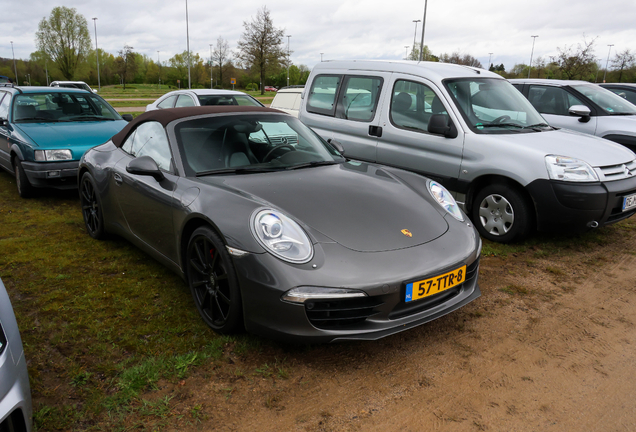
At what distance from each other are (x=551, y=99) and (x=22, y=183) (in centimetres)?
774

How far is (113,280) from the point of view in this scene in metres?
3.89

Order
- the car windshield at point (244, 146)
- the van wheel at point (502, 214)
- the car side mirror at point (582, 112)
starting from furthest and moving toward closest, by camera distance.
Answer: the car side mirror at point (582, 112), the van wheel at point (502, 214), the car windshield at point (244, 146)

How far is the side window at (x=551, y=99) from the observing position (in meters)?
7.25

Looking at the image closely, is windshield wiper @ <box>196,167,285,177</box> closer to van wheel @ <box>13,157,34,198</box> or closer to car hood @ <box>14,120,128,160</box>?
car hood @ <box>14,120,128,160</box>

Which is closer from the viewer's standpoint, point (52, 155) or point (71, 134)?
point (52, 155)

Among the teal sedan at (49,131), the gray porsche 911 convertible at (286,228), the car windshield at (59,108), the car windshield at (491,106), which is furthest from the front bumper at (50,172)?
the car windshield at (491,106)

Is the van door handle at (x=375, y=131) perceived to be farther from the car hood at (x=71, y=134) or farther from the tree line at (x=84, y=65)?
the tree line at (x=84, y=65)

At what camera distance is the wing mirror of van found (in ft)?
16.1

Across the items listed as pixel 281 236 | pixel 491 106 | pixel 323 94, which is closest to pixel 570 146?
pixel 491 106

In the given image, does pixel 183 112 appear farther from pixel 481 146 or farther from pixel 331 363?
pixel 481 146

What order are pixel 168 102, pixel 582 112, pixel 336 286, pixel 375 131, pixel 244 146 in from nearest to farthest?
pixel 336 286, pixel 244 146, pixel 375 131, pixel 582 112, pixel 168 102

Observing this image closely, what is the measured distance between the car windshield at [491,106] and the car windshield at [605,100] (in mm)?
2461

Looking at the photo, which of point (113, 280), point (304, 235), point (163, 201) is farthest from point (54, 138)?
point (304, 235)

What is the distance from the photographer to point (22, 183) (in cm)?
634
